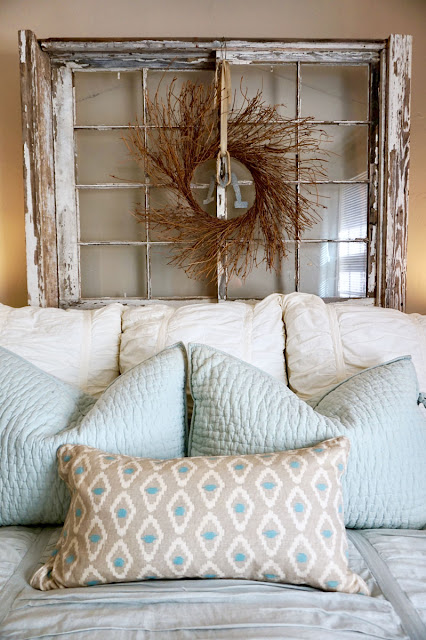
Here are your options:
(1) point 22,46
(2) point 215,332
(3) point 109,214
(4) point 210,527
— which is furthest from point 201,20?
(4) point 210,527

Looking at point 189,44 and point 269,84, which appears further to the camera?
point 269,84

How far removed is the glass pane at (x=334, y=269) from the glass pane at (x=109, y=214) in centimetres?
65

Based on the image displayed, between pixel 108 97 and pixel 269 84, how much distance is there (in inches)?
24.2

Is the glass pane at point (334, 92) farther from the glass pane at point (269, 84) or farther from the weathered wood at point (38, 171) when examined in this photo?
the weathered wood at point (38, 171)

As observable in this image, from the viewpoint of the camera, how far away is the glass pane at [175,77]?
1.86 m

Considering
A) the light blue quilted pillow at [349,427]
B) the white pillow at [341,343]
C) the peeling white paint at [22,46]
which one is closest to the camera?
the light blue quilted pillow at [349,427]

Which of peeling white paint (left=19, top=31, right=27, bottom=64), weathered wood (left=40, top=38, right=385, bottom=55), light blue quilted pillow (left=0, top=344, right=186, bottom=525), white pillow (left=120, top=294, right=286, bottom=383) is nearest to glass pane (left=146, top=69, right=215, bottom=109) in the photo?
weathered wood (left=40, top=38, right=385, bottom=55)

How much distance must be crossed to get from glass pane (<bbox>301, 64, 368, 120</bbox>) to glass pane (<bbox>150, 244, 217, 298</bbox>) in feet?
2.48

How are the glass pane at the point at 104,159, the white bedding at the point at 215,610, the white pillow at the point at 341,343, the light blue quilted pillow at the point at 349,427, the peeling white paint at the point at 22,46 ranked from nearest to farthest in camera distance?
the white bedding at the point at 215,610 < the light blue quilted pillow at the point at 349,427 < the white pillow at the point at 341,343 < the peeling white paint at the point at 22,46 < the glass pane at the point at 104,159

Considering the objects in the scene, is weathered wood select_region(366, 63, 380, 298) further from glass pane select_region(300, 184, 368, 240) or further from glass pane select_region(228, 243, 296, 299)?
glass pane select_region(228, 243, 296, 299)

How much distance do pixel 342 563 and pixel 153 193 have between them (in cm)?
143

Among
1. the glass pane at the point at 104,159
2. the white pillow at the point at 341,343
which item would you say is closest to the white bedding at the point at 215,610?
A: the white pillow at the point at 341,343

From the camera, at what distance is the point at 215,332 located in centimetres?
141

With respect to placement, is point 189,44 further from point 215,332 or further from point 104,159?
point 215,332
